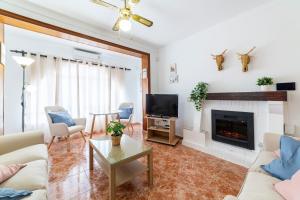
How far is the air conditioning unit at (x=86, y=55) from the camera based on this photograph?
385 cm

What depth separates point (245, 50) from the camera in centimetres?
240

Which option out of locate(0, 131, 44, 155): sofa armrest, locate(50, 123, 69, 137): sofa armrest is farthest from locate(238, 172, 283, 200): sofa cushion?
locate(50, 123, 69, 137): sofa armrest

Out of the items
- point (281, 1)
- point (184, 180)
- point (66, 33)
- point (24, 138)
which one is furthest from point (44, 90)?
point (281, 1)

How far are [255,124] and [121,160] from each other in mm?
2169

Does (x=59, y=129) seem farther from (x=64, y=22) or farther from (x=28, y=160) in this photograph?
(x=64, y=22)

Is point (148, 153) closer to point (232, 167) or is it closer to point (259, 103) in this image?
point (232, 167)

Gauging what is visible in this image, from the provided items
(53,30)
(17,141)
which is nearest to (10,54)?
(53,30)

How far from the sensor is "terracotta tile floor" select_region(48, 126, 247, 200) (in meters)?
1.57

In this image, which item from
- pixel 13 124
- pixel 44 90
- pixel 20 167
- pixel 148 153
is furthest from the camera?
A: pixel 44 90

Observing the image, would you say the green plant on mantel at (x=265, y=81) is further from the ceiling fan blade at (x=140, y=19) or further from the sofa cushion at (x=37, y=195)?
the sofa cushion at (x=37, y=195)

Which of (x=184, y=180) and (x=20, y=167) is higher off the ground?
(x=20, y=167)

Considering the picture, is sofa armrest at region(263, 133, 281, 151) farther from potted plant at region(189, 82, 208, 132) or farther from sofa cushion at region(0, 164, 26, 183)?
sofa cushion at region(0, 164, 26, 183)

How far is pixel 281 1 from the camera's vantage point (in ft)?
6.76

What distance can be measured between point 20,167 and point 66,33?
224 centimetres
